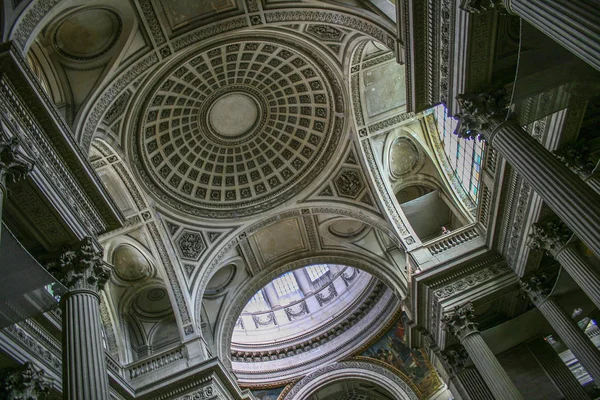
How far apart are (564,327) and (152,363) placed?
1209 cm

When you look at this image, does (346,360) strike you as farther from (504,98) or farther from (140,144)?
(504,98)

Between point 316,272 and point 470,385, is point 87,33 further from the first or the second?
point 316,272

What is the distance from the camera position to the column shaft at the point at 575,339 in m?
11.9

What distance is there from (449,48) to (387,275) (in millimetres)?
12601

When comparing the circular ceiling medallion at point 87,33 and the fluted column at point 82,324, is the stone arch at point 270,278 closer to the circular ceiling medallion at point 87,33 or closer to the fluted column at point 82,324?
the fluted column at point 82,324

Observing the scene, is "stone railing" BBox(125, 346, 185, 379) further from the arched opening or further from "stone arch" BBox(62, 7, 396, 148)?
the arched opening

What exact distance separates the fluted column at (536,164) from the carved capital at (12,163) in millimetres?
7657

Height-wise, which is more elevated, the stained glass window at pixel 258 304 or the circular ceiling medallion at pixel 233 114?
the stained glass window at pixel 258 304

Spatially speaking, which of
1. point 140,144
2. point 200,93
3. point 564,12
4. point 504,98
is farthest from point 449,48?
point 140,144

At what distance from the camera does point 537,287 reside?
46.4ft

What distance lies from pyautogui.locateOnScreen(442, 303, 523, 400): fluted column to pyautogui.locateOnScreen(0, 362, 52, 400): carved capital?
1008 centimetres

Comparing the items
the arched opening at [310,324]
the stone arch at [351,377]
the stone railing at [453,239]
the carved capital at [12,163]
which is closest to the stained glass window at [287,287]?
the arched opening at [310,324]

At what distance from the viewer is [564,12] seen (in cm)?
616

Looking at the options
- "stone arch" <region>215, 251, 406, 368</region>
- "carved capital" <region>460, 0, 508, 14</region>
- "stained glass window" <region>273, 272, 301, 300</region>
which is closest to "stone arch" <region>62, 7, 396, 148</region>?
"carved capital" <region>460, 0, 508, 14</region>
